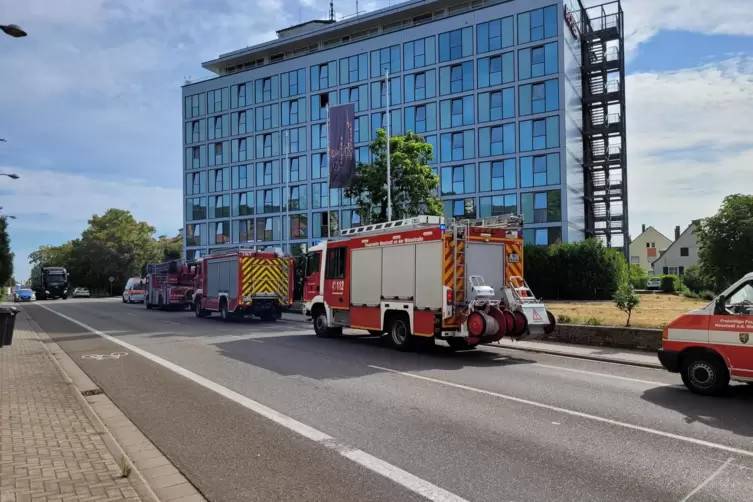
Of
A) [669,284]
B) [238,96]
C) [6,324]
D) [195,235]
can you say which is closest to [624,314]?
[6,324]

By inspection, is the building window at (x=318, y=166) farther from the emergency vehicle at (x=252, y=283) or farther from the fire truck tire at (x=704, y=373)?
the fire truck tire at (x=704, y=373)

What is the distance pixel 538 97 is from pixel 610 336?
1411 inches

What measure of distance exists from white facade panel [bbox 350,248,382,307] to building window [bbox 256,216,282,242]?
46113 mm

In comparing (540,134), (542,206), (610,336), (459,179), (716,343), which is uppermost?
(540,134)

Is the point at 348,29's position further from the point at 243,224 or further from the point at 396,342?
the point at 396,342

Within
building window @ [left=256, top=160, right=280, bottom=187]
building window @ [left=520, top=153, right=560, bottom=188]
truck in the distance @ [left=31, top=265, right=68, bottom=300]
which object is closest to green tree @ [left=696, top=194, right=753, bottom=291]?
building window @ [left=520, top=153, right=560, bottom=188]

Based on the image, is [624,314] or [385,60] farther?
[385,60]

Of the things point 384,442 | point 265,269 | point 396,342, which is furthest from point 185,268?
point 384,442

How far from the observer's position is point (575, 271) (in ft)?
129

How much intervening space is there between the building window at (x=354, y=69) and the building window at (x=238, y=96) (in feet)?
43.3

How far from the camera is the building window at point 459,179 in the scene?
5047cm

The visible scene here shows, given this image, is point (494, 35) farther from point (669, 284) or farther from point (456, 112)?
point (669, 284)

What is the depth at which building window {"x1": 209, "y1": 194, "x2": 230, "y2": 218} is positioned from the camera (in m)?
66.2

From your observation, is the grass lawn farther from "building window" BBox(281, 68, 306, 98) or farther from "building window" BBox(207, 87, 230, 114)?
"building window" BBox(207, 87, 230, 114)
